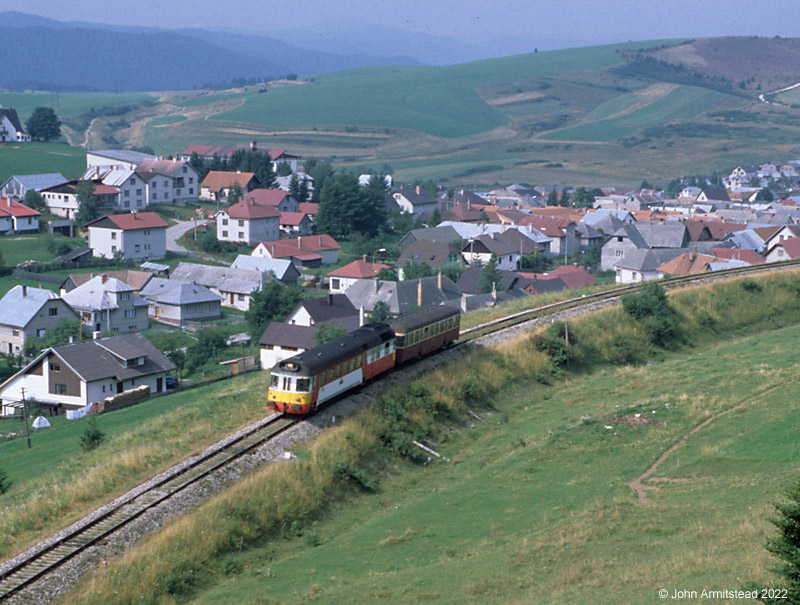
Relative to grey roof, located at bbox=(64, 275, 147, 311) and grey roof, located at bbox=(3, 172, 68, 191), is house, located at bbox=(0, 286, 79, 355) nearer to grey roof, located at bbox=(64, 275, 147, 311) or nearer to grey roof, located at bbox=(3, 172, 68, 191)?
grey roof, located at bbox=(64, 275, 147, 311)

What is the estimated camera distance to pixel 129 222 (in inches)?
3637

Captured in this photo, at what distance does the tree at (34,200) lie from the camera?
340 ft

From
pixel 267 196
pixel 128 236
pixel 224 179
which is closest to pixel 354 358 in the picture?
pixel 128 236

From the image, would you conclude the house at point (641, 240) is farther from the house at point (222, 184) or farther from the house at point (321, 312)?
the house at point (222, 184)

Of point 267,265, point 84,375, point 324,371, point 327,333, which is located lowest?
point 84,375

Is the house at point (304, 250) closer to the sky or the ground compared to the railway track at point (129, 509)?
closer to the ground

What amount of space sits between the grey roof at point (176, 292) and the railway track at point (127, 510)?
49.2 metres

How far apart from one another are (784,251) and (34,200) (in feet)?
271

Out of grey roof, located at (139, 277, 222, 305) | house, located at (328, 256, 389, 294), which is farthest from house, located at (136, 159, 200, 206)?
house, located at (328, 256, 389, 294)

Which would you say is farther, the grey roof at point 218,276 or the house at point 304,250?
the house at point 304,250

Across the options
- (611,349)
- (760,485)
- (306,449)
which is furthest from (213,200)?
(760,485)

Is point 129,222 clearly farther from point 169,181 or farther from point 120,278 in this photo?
point 169,181

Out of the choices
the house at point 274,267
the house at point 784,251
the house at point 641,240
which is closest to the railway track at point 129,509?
the house at point 274,267

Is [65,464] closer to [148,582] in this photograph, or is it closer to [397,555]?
[148,582]
